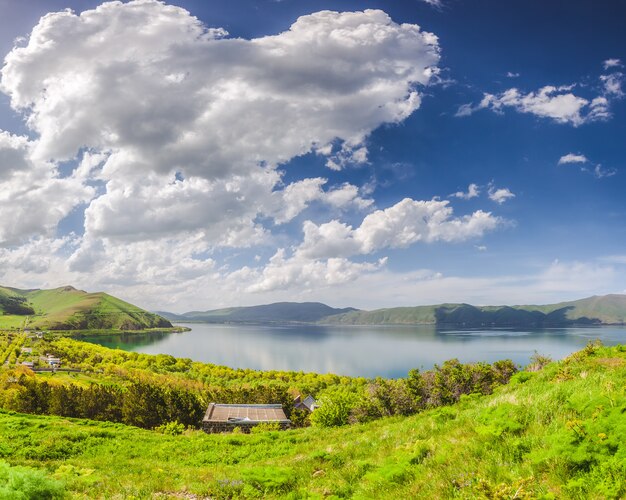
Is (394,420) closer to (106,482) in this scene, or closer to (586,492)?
(106,482)

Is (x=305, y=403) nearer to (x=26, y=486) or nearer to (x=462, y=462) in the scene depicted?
(x=26, y=486)

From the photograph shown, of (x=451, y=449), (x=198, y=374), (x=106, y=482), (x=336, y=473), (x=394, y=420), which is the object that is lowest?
(x=198, y=374)

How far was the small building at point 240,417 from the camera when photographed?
56500mm

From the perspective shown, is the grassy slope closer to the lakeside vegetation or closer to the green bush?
the green bush

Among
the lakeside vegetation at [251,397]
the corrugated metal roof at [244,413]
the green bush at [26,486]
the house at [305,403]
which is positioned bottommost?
the house at [305,403]

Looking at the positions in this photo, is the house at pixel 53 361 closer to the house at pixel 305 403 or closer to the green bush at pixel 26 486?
the house at pixel 305 403

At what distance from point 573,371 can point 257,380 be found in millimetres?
116240

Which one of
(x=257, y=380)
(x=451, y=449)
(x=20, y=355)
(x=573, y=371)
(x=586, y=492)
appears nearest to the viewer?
(x=586, y=492)

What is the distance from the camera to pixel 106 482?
12773mm

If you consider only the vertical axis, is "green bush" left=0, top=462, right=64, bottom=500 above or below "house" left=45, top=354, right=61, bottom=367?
above

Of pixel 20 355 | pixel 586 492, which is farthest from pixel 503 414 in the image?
pixel 20 355

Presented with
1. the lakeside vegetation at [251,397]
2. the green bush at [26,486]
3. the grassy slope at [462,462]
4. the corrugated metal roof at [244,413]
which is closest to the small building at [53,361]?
the lakeside vegetation at [251,397]

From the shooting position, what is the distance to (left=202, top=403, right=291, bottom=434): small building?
56500 millimetres

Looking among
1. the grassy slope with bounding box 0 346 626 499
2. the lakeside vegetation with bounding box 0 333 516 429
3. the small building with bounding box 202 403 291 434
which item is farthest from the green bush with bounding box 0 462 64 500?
the small building with bounding box 202 403 291 434
